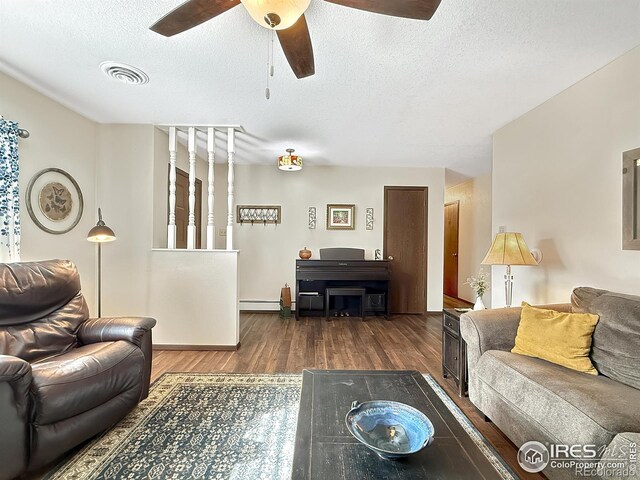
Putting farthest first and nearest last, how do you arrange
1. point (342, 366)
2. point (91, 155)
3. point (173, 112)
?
point (91, 155) < point (173, 112) < point (342, 366)

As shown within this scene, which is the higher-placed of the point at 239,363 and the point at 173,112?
the point at 173,112

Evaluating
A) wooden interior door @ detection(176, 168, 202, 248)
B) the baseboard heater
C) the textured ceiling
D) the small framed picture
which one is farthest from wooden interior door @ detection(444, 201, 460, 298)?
wooden interior door @ detection(176, 168, 202, 248)

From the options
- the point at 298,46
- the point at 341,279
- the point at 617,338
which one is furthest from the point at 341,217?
the point at 617,338

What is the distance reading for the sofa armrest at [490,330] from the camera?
6.75 ft

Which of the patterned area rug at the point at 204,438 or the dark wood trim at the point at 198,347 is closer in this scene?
the patterned area rug at the point at 204,438

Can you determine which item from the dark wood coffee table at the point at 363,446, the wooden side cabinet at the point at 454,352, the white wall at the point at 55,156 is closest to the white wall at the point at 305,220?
the white wall at the point at 55,156

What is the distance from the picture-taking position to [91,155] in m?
3.24

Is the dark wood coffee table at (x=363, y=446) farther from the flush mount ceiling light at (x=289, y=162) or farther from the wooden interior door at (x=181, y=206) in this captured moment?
the wooden interior door at (x=181, y=206)

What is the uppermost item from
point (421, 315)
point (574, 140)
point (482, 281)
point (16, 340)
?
point (574, 140)

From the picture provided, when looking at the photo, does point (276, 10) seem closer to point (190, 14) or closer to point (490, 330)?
point (190, 14)

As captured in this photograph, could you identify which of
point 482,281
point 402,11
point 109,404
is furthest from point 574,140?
point 109,404

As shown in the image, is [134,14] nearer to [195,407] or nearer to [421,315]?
[195,407]

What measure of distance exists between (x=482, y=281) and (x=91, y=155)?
4.18m

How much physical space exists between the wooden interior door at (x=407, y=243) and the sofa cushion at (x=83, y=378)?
398cm
